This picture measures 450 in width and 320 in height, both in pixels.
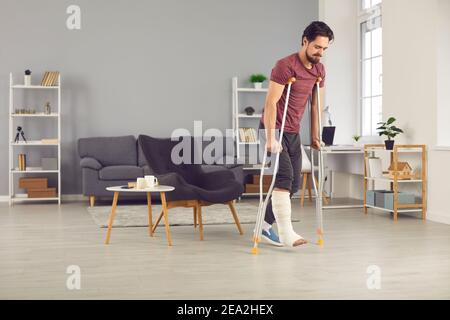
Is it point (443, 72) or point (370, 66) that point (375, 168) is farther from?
point (370, 66)

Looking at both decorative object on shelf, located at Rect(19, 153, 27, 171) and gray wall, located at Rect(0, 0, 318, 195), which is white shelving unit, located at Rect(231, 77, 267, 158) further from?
decorative object on shelf, located at Rect(19, 153, 27, 171)

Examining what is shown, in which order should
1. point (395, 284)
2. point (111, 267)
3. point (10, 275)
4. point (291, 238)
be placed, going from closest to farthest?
point (395, 284), point (10, 275), point (111, 267), point (291, 238)

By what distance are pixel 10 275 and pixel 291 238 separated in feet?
6.21

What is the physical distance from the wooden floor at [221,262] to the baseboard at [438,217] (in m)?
0.21

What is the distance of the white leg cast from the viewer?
4.60 m

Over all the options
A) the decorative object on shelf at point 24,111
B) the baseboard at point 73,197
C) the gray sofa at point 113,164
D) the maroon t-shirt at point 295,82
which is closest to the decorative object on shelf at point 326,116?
the gray sofa at point 113,164

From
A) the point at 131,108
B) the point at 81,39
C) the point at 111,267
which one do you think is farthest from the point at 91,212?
the point at 111,267

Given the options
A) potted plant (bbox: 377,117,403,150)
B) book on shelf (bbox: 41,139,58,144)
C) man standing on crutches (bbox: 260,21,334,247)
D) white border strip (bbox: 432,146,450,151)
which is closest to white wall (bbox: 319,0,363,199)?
potted plant (bbox: 377,117,403,150)

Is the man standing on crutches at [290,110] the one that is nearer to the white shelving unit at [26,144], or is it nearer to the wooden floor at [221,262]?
the wooden floor at [221,262]

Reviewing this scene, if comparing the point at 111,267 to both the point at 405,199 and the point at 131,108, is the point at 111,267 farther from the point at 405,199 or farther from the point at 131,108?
the point at 131,108

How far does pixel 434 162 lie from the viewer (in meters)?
6.46

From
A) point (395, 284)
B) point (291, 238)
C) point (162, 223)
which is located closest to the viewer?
point (395, 284)

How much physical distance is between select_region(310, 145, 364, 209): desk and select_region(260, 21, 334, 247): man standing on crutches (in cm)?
295

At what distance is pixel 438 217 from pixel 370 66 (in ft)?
9.32
